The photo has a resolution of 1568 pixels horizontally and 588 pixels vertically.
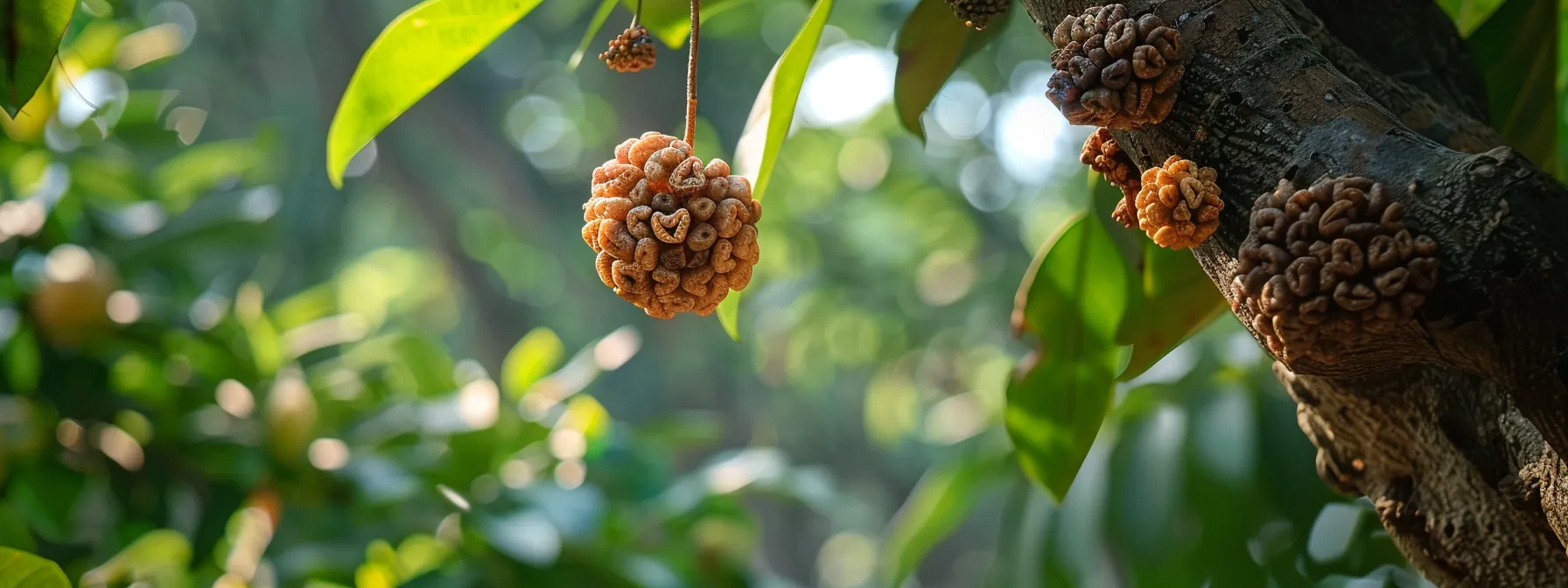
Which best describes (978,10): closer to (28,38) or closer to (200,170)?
(28,38)

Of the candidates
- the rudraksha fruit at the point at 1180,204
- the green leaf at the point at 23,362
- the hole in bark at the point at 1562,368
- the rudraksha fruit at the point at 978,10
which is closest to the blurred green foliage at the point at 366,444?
the green leaf at the point at 23,362

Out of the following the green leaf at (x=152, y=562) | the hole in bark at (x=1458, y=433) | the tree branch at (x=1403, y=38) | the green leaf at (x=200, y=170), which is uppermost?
the green leaf at (x=200, y=170)

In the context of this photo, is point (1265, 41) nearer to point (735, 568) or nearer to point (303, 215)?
point (735, 568)

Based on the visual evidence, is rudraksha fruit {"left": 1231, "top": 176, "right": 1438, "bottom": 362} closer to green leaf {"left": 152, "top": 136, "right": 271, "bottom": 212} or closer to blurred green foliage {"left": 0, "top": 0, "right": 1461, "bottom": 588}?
blurred green foliage {"left": 0, "top": 0, "right": 1461, "bottom": 588}

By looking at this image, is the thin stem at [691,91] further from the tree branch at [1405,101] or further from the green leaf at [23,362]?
the green leaf at [23,362]

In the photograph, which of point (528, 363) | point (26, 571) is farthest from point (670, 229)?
point (528, 363)

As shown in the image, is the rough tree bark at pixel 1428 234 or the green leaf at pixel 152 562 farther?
the green leaf at pixel 152 562

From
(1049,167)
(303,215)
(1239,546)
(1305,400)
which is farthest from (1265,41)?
(1049,167)
